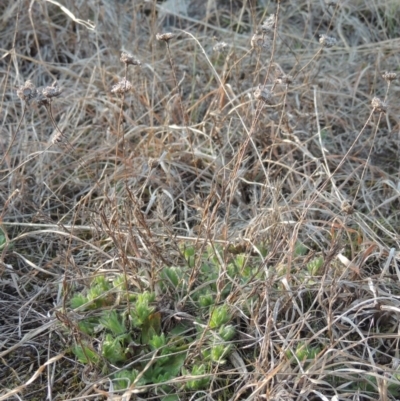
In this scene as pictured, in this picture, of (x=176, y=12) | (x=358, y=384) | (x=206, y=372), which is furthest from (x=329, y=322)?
(x=176, y=12)

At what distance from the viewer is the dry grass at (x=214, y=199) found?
6.20 ft

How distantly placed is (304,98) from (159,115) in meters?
0.57

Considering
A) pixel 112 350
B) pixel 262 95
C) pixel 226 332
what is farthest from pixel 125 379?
pixel 262 95

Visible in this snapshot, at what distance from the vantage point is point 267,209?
89.4 inches

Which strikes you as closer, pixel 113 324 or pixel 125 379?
pixel 125 379

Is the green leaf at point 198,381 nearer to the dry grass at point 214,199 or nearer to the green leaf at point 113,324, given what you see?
the dry grass at point 214,199

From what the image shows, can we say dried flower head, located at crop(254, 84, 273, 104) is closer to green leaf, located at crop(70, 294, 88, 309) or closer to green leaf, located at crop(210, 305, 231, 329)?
green leaf, located at crop(210, 305, 231, 329)

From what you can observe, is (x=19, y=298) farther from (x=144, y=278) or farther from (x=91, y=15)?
(x=91, y=15)

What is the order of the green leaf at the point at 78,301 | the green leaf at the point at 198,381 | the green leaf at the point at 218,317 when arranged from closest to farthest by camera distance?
the green leaf at the point at 198,381
the green leaf at the point at 218,317
the green leaf at the point at 78,301

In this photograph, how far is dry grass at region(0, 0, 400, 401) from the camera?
6.20ft

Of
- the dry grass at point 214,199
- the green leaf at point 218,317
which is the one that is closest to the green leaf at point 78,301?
the dry grass at point 214,199

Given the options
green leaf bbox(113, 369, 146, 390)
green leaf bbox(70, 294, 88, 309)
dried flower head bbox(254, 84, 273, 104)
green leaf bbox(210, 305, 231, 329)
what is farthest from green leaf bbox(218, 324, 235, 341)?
dried flower head bbox(254, 84, 273, 104)

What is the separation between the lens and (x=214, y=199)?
246 cm

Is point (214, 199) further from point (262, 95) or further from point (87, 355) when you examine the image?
point (87, 355)
